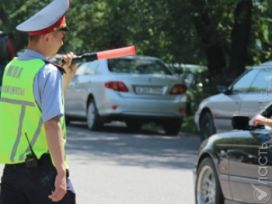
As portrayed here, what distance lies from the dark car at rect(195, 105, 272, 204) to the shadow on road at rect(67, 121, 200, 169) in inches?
154

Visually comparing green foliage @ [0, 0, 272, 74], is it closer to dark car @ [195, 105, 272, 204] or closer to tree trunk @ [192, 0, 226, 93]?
tree trunk @ [192, 0, 226, 93]

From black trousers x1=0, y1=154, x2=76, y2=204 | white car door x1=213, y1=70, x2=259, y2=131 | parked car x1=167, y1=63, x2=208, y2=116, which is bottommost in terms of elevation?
parked car x1=167, y1=63, x2=208, y2=116

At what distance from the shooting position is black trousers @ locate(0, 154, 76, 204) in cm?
484

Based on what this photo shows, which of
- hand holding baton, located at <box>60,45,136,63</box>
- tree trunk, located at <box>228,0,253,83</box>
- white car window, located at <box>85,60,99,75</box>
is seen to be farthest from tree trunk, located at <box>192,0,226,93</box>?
hand holding baton, located at <box>60,45,136,63</box>

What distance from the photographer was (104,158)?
13.9m

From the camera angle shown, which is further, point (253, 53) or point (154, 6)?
point (253, 53)

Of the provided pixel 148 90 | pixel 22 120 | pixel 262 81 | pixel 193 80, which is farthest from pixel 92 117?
pixel 22 120

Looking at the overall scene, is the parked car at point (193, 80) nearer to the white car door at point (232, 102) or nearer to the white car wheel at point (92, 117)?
the white car wheel at point (92, 117)

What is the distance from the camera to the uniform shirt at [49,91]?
4.74 m

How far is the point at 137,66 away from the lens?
19016 millimetres

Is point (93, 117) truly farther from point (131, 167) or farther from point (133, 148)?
point (131, 167)

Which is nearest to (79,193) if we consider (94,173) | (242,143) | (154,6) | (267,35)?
(94,173)

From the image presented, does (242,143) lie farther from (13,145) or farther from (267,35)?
(267,35)

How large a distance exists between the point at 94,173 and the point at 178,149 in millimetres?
3752
